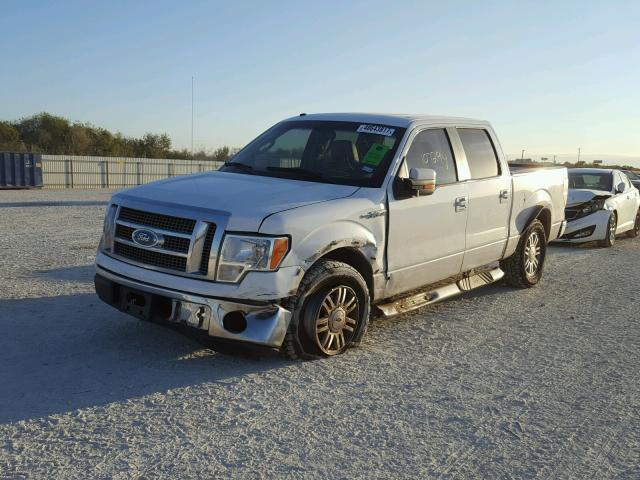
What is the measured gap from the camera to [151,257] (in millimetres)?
4684

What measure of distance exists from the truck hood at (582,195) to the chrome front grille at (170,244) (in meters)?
9.66

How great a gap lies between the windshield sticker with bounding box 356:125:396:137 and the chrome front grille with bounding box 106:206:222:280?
2039mm

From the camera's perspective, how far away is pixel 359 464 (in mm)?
3254

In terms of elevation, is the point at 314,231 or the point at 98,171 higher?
the point at 314,231

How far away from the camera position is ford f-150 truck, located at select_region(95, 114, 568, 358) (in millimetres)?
4406

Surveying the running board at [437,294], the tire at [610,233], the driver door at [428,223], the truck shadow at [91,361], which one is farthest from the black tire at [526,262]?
the tire at [610,233]

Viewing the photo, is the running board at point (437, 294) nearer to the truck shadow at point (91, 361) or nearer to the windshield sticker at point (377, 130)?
the truck shadow at point (91, 361)

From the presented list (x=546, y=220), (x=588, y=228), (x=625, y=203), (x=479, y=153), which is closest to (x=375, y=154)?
(x=479, y=153)

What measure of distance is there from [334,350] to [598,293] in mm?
4315

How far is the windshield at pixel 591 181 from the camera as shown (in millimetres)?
13141

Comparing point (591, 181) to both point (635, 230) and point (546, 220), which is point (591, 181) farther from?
point (546, 220)

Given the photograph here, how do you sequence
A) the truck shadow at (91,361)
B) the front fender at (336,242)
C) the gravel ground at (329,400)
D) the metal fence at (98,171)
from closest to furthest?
the gravel ground at (329,400) → the truck shadow at (91,361) → the front fender at (336,242) → the metal fence at (98,171)

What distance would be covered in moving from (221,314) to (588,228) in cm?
953

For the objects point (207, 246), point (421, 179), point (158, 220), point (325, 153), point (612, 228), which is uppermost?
point (325, 153)
